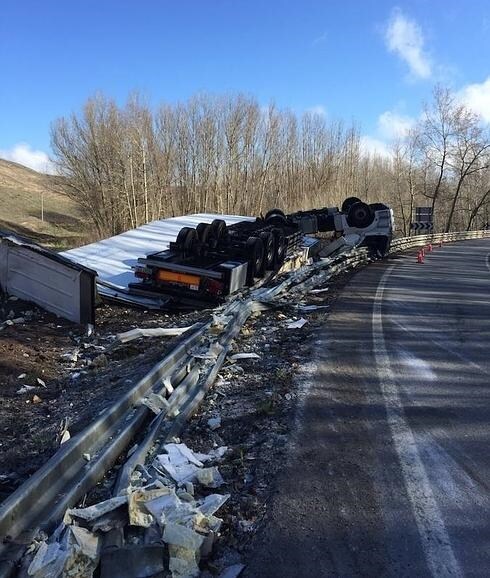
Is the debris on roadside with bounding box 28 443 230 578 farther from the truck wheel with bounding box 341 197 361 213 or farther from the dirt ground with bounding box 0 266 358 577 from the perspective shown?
the truck wheel with bounding box 341 197 361 213

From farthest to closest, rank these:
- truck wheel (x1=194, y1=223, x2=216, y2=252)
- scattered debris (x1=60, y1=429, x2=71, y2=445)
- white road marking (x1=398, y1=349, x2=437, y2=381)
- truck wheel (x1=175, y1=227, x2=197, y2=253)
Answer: truck wheel (x1=194, y1=223, x2=216, y2=252)
truck wheel (x1=175, y1=227, x2=197, y2=253)
white road marking (x1=398, y1=349, x2=437, y2=381)
scattered debris (x1=60, y1=429, x2=71, y2=445)

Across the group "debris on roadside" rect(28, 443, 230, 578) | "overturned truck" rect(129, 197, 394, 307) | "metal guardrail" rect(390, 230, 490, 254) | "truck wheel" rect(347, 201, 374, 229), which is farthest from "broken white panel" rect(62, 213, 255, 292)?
"metal guardrail" rect(390, 230, 490, 254)

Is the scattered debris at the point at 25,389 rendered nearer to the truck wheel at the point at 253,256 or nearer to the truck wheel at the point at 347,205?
the truck wheel at the point at 253,256

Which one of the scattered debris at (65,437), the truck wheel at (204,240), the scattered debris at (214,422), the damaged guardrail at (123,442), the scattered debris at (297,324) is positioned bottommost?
the scattered debris at (214,422)

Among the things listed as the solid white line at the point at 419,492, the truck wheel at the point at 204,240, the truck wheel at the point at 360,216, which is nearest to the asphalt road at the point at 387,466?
the solid white line at the point at 419,492

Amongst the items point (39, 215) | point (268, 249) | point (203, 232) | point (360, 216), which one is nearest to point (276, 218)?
point (360, 216)

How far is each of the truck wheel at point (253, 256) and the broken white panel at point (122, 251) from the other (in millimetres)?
2208

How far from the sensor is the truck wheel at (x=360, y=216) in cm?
1873

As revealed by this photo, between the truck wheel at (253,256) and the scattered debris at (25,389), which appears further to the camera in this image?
the truck wheel at (253,256)

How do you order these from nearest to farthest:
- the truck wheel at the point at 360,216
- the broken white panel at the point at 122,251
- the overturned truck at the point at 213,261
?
the overturned truck at the point at 213,261, the broken white panel at the point at 122,251, the truck wheel at the point at 360,216

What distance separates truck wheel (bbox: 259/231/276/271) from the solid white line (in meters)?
6.85

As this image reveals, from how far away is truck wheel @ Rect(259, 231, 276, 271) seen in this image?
12.4m

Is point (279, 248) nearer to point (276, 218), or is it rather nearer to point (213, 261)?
point (213, 261)

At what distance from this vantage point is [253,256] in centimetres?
1158
